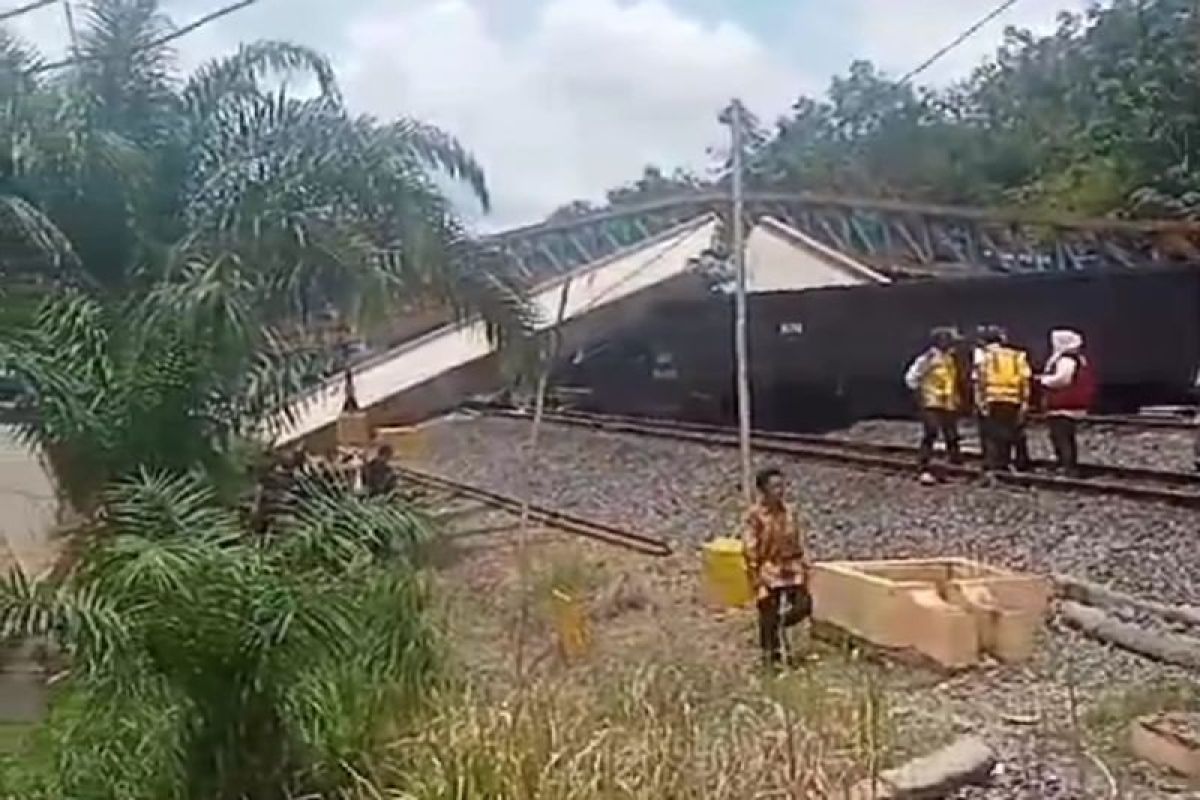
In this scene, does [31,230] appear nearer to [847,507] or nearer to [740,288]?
Answer: [740,288]

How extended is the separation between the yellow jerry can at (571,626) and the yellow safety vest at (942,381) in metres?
2.85

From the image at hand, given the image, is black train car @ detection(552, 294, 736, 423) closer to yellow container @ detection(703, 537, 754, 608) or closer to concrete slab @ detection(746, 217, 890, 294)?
concrete slab @ detection(746, 217, 890, 294)

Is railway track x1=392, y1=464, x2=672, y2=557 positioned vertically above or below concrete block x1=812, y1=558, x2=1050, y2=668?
above

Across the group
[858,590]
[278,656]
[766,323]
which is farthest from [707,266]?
[278,656]

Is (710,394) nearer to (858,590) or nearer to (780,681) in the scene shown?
(858,590)

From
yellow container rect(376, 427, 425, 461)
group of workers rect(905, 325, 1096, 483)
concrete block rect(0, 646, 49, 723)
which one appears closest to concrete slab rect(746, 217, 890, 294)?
group of workers rect(905, 325, 1096, 483)

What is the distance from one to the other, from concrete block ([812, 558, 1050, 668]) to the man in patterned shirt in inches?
6.6

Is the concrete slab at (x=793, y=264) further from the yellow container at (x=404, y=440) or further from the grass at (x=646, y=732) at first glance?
the grass at (x=646, y=732)

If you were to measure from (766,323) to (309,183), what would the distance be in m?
3.67

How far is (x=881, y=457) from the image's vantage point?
29.2 feet

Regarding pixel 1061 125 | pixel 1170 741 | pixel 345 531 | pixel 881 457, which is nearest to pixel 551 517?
pixel 881 457

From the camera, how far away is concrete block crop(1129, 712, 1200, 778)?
3.82 m

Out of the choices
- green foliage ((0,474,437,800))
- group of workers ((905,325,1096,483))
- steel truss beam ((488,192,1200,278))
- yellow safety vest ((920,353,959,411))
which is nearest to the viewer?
green foliage ((0,474,437,800))

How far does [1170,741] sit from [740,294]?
→ 12.6ft
